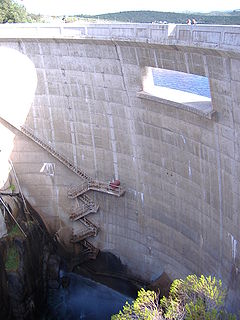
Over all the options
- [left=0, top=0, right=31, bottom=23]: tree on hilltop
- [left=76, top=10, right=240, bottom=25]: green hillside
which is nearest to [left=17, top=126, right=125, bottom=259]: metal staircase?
[left=0, top=0, right=31, bottom=23]: tree on hilltop

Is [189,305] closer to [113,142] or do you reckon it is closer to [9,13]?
[113,142]

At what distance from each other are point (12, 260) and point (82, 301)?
490cm

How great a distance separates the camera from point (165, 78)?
29.7 m

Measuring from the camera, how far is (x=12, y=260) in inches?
836

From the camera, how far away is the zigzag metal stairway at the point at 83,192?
22.5 m

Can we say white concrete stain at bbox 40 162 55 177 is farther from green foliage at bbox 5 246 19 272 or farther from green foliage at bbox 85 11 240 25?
green foliage at bbox 85 11 240 25

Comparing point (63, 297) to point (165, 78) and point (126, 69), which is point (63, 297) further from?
point (165, 78)

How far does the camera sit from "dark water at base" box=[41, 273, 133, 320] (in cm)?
2283

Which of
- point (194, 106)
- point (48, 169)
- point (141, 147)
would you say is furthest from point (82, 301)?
point (194, 106)

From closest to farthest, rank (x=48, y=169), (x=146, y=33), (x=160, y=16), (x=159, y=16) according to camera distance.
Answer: (x=146, y=33) → (x=48, y=169) → (x=159, y=16) → (x=160, y=16)

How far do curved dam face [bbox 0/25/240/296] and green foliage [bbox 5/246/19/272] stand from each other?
3.50m

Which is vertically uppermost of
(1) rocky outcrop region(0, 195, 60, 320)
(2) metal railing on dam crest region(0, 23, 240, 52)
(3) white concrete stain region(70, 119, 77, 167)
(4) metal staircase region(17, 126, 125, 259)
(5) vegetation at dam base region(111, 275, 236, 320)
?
(2) metal railing on dam crest region(0, 23, 240, 52)

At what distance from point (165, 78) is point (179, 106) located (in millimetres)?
13192

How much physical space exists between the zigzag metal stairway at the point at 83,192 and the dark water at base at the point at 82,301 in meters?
1.83
